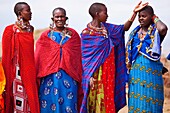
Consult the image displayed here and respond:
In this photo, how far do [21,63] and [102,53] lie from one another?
4.11ft

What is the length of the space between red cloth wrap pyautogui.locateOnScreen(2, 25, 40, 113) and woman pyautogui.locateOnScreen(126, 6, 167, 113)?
1398 mm

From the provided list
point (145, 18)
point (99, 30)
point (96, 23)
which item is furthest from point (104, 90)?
point (145, 18)

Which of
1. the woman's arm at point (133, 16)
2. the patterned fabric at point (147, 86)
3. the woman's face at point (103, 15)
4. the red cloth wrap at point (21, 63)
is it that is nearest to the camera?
the red cloth wrap at point (21, 63)

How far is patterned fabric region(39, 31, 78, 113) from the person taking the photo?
625 centimetres

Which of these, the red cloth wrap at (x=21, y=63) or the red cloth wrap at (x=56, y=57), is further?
the red cloth wrap at (x=56, y=57)

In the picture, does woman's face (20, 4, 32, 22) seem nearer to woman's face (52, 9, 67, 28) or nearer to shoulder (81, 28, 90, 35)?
woman's face (52, 9, 67, 28)

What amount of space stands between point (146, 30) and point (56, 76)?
4.64 feet

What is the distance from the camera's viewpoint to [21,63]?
6.20 meters

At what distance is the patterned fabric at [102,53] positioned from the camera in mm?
6719

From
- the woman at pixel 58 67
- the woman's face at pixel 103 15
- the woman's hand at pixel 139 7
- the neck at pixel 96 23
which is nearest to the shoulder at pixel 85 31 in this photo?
the neck at pixel 96 23

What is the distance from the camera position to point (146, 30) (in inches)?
252

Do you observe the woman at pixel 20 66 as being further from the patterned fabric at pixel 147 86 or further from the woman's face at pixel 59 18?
the patterned fabric at pixel 147 86

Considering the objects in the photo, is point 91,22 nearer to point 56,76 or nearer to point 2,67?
point 56,76

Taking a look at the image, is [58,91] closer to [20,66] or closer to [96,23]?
[20,66]
